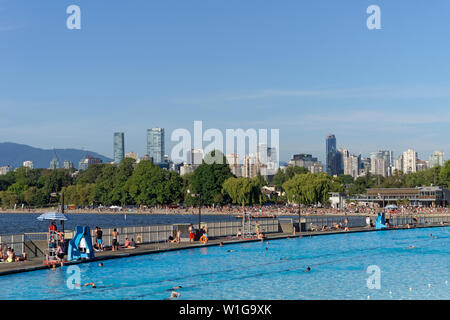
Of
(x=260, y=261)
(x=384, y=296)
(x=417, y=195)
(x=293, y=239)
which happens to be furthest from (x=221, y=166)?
(x=384, y=296)

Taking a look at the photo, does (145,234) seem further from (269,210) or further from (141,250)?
(269,210)

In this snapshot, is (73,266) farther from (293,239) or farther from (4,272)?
(293,239)

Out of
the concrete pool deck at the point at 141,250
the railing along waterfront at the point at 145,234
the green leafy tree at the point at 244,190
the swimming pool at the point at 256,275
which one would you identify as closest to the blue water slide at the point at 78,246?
the concrete pool deck at the point at 141,250

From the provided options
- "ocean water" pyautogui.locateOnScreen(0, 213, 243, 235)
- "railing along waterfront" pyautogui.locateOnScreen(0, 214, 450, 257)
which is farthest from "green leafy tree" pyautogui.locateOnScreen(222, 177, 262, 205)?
"railing along waterfront" pyautogui.locateOnScreen(0, 214, 450, 257)

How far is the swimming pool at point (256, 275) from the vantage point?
25.7m

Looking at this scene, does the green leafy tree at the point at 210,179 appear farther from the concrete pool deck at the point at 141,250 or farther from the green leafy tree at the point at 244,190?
the concrete pool deck at the point at 141,250

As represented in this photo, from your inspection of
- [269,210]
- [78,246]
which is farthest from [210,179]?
[78,246]

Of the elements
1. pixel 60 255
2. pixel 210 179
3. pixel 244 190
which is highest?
pixel 210 179

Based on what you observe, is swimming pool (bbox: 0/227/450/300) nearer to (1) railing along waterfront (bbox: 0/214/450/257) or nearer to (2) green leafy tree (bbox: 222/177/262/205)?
(1) railing along waterfront (bbox: 0/214/450/257)

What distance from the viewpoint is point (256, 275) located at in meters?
31.3

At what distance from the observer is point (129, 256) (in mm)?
36469

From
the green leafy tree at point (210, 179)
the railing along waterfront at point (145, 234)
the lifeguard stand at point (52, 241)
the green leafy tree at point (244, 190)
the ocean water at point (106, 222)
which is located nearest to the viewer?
the lifeguard stand at point (52, 241)

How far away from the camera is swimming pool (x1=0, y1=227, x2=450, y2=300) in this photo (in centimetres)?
2566
